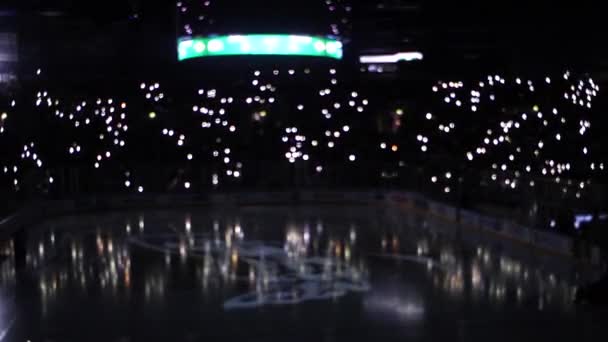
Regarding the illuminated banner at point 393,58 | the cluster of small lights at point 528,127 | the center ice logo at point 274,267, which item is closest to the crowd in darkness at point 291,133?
the cluster of small lights at point 528,127

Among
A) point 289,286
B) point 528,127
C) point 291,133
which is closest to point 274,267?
point 289,286

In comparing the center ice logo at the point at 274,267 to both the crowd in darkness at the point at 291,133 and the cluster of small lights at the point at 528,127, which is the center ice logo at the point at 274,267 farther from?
the cluster of small lights at the point at 528,127

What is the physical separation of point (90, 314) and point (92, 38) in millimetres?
10026

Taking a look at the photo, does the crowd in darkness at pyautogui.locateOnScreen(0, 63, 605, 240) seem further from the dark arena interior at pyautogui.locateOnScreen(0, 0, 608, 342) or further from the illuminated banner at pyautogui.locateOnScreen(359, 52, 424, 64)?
the illuminated banner at pyautogui.locateOnScreen(359, 52, 424, 64)

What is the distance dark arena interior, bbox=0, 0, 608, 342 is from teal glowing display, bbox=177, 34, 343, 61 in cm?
3

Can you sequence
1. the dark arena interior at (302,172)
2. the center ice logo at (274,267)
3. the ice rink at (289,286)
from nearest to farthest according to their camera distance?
the ice rink at (289,286) < the dark arena interior at (302,172) < the center ice logo at (274,267)

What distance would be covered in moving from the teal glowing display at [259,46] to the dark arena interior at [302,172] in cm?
3

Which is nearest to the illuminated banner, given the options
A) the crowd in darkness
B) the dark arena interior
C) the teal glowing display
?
the dark arena interior

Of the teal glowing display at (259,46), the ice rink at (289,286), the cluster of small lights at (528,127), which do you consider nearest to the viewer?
the ice rink at (289,286)

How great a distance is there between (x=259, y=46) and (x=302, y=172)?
1365 cm

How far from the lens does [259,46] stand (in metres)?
13.8

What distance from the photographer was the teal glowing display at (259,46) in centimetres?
1379

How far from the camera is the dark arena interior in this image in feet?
34.4

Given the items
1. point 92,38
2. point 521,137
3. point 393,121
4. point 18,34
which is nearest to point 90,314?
point 18,34
